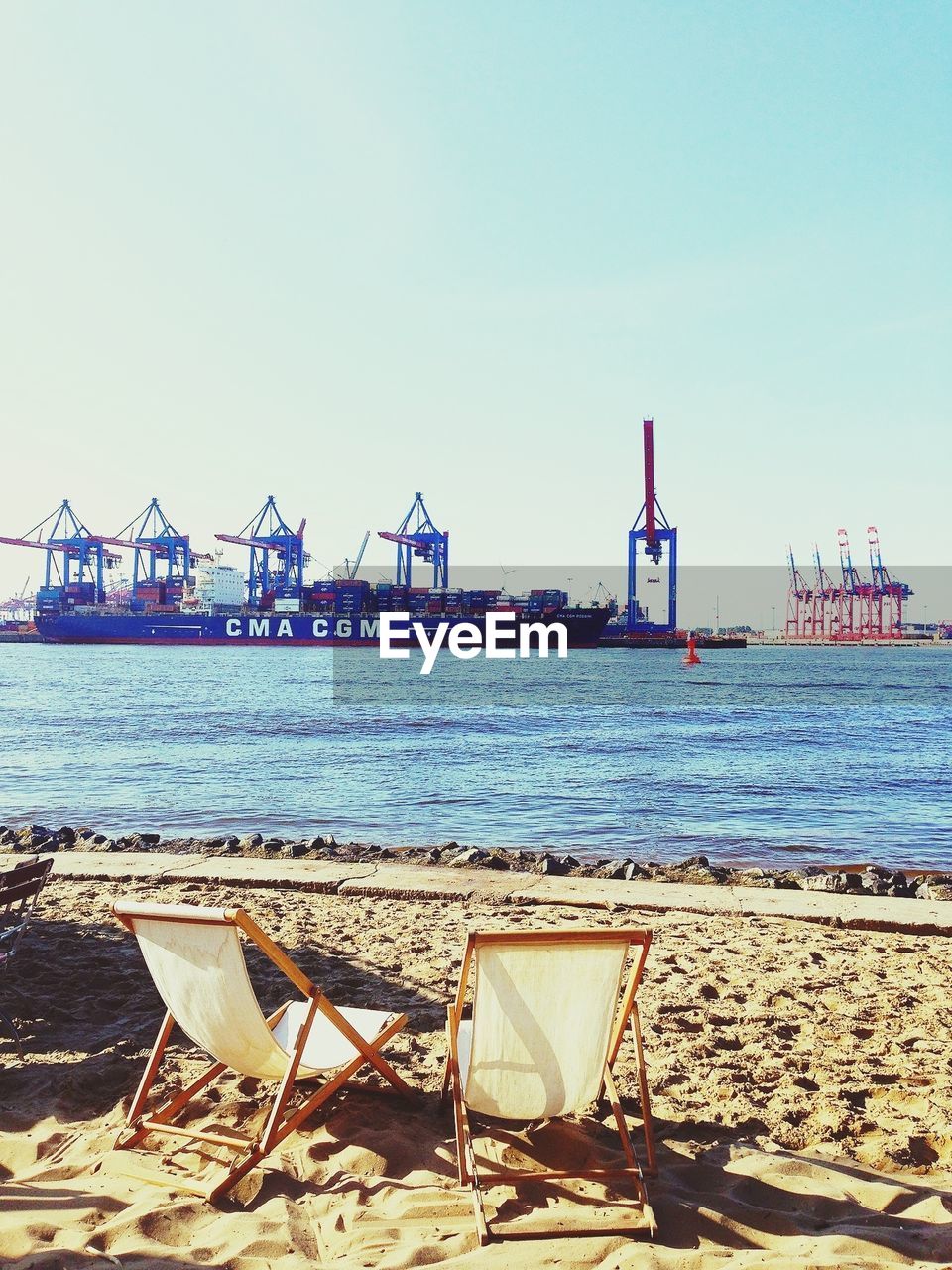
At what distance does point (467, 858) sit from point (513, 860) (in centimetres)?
33

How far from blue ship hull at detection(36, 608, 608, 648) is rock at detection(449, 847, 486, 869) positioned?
58832 millimetres

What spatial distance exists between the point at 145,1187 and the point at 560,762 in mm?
11927

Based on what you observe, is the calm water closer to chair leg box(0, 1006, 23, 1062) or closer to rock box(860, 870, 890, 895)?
rock box(860, 870, 890, 895)

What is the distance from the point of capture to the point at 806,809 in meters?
10.2

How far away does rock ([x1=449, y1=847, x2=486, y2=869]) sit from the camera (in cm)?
676

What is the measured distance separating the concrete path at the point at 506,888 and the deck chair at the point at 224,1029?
2.81 meters

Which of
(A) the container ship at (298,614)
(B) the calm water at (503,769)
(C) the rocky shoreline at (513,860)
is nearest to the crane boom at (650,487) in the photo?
(A) the container ship at (298,614)

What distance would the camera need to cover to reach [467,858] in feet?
22.8

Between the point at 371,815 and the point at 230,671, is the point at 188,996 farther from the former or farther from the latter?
the point at 230,671

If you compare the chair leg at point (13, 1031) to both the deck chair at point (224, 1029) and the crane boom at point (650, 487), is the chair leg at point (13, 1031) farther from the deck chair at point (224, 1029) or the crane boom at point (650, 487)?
the crane boom at point (650, 487)

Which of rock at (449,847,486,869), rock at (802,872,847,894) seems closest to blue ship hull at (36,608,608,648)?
rock at (449,847,486,869)

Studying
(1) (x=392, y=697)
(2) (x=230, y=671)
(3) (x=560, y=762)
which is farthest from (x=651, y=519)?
(3) (x=560, y=762)

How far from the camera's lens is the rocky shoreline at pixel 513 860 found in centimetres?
635

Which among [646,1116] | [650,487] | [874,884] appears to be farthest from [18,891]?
[650,487]
